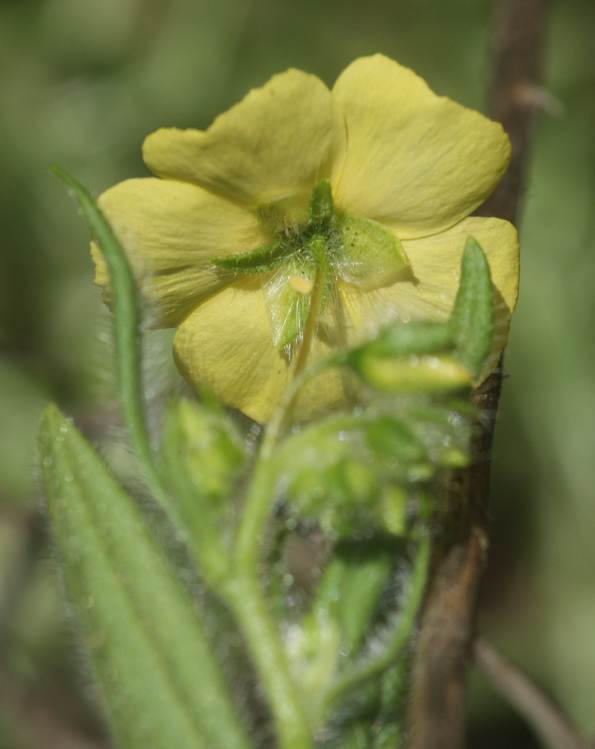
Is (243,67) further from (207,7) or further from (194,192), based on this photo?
(194,192)

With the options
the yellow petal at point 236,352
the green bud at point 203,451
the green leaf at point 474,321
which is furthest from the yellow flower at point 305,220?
the green bud at point 203,451

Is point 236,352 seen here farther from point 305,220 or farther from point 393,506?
point 393,506

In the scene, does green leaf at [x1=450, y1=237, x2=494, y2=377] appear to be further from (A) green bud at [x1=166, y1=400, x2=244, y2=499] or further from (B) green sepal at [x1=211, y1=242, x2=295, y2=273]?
(B) green sepal at [x1=211, y1=242, x2=295, y2=273]

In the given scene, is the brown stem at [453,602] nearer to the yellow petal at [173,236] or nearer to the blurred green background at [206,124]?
the yellow petal at [173,236]

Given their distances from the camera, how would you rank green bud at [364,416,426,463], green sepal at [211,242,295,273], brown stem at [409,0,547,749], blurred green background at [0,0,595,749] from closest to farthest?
green bud at [364,416,426,463] < brown stem at [409,0,547,749] < green sepal at [211,242,295,273] < blurred green background at [0,0,595,749]

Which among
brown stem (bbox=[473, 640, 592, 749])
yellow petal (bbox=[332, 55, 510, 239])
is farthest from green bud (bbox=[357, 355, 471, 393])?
Answer: brown stem (bbox=[473, 640, 592, 749])

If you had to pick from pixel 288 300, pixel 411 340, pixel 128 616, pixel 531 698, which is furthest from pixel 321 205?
pixel 531 698
